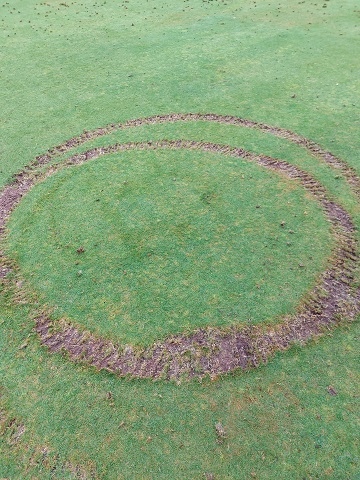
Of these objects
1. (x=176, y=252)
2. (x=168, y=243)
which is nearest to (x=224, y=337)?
(x=176, y=252)

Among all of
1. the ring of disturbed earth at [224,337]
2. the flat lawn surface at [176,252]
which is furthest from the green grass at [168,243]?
the ring of disturbed earth at [224,337]

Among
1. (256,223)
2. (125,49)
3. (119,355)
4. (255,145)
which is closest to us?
(119,355)

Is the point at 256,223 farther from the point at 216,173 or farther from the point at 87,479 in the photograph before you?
the point at 87,479

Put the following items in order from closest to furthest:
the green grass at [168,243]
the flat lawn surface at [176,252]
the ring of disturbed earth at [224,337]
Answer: the flat lawn surface at [176,252], the ring of disturbed earth at [224,337], the green grass at [168,243]

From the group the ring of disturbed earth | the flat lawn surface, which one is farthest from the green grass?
the ring of disturbed earth

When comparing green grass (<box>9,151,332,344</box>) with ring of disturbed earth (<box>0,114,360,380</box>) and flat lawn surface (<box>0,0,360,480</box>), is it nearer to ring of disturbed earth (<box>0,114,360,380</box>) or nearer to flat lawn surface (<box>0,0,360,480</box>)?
flat lawn surface (<box>0,0,360,480</box>)

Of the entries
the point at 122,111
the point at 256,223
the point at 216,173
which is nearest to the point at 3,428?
the point at 256,223

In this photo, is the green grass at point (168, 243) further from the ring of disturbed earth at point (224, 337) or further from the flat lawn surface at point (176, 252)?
the ring of disturbed earth at point (224, 337)
